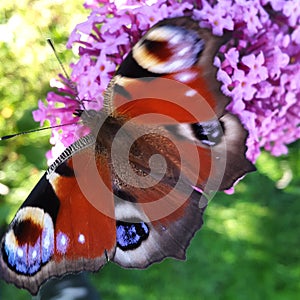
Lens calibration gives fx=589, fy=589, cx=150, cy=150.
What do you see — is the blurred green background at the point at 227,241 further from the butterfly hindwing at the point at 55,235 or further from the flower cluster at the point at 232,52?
the butterfly hindwing at the point at 55,235

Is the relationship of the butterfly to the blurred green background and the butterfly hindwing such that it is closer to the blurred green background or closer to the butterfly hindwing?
the butterfly hindwing

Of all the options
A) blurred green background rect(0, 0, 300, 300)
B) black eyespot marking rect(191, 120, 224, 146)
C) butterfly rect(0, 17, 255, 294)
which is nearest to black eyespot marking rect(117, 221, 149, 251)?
butterfly rect(0, 17, 255, 294)

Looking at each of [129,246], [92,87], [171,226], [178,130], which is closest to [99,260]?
[129,246]

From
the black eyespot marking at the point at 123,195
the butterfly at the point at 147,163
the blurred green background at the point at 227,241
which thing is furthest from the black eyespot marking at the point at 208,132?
the blurred green background at the point at 227,241

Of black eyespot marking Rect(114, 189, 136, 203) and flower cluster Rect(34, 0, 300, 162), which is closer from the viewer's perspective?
black eyespot marking Rect(114, 189, 136, 203)

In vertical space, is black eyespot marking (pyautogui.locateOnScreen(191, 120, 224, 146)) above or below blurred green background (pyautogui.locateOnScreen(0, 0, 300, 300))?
above

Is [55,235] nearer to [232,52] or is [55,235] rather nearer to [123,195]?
[123,195]

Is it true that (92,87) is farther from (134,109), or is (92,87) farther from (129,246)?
(129,246)

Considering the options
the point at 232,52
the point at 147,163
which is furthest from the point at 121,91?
the point at 232,52

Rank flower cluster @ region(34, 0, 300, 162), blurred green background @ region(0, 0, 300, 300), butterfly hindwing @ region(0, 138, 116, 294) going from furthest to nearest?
blurred green background @ region(0, 0, 300, 300)
flower cluster @ region(34, 0, 300, 162)
butterfly hindwing @ region(0, 138, 116, 294)
